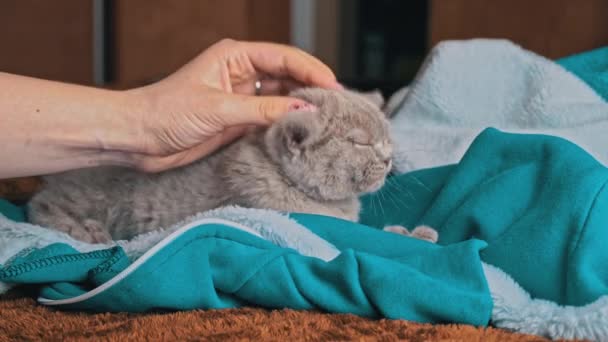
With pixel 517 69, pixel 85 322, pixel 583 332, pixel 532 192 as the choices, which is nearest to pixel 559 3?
pixel 517 69

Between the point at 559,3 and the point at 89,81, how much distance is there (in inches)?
97.9

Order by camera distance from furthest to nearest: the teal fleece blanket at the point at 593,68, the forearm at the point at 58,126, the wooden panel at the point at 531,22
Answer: the wooden panel at the point at 531,22 < the teal fleece blanket at the point at 593,68 < the forearm at the point at 58,126

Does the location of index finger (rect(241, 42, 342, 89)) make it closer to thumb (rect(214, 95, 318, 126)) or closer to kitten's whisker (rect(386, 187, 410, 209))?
thumb (rect(214, 95, 318, 126))

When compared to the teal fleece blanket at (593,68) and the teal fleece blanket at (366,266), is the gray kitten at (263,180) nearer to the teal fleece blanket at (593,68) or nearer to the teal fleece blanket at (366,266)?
the teal fleece blanket at (366,266)

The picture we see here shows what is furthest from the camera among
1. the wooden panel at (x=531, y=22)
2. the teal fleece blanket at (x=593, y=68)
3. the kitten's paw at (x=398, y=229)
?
the wooden panel at (x=531, y=22)

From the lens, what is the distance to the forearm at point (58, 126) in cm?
121

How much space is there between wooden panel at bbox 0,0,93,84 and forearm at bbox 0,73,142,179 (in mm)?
2683

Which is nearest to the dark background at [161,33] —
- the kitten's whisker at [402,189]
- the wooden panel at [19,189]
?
the wooden panel at [19,189]

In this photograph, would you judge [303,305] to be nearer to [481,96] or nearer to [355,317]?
[355,317]

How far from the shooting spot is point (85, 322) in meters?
0.95

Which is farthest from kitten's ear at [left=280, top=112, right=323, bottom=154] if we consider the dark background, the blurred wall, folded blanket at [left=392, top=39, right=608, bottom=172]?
the blurred wall

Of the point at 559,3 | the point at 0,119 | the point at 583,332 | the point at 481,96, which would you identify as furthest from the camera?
the point at 559,3

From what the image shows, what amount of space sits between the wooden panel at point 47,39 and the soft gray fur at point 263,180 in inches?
100.0

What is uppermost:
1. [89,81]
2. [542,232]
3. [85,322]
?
[542,232]
